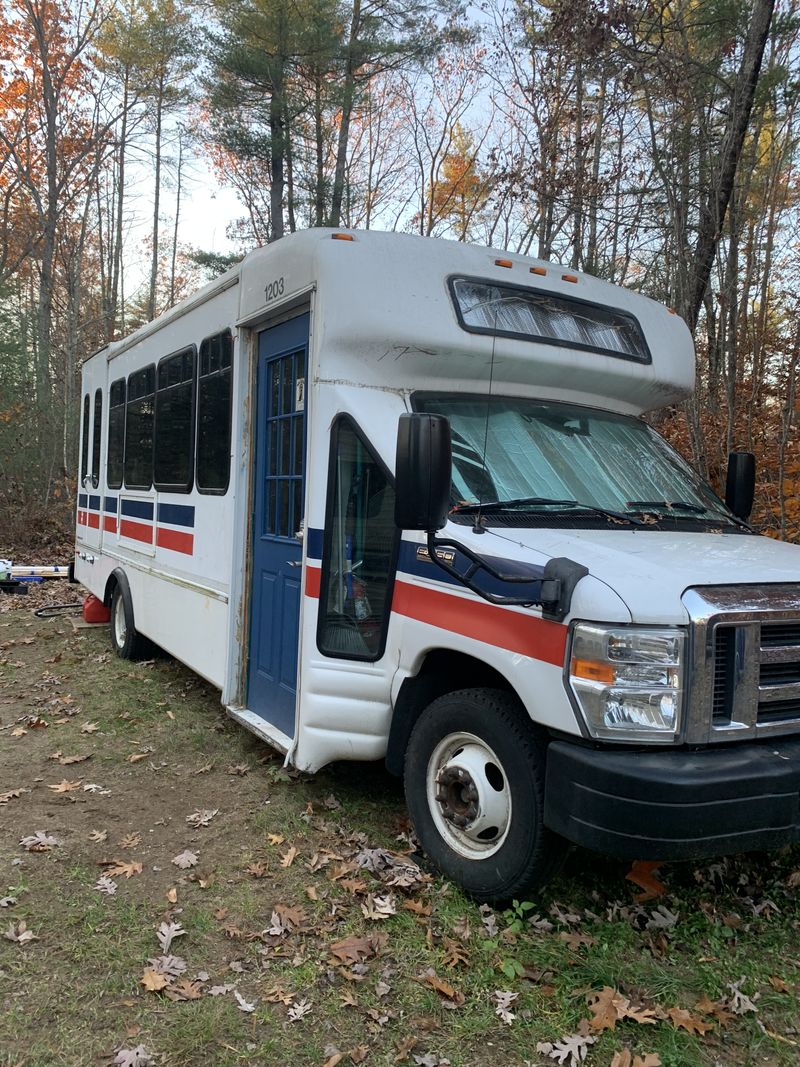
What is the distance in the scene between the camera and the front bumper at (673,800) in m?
2.77

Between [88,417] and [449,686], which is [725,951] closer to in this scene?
[449,686]

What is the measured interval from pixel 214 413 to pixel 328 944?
3.53 meters

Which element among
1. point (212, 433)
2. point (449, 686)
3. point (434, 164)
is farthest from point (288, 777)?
point (434, 164)

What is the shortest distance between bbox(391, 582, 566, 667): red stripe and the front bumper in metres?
0.37

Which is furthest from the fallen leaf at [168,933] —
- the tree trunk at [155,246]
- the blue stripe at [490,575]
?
the tree trunk at [155,246]

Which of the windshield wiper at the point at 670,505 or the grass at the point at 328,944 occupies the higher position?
the windshield wiper at the point at 670,505

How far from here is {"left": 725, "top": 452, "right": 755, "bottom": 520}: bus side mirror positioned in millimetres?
4812

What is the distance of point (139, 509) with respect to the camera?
721 cm

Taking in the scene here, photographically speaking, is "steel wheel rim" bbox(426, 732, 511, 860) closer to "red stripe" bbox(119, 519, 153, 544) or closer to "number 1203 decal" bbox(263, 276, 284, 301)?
"number 1203 decal" bbox(263, 276, 284, 301)

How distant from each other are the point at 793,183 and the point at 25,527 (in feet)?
49.2

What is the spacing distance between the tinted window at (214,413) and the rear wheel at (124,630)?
7.30 ft

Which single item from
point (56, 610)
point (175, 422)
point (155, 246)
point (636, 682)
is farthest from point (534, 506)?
point (155, 246)

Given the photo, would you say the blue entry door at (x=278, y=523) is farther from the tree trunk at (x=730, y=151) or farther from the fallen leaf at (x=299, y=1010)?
the tree trunk at (x=730, y=151)

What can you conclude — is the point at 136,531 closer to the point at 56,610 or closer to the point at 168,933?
the point at 56,610
